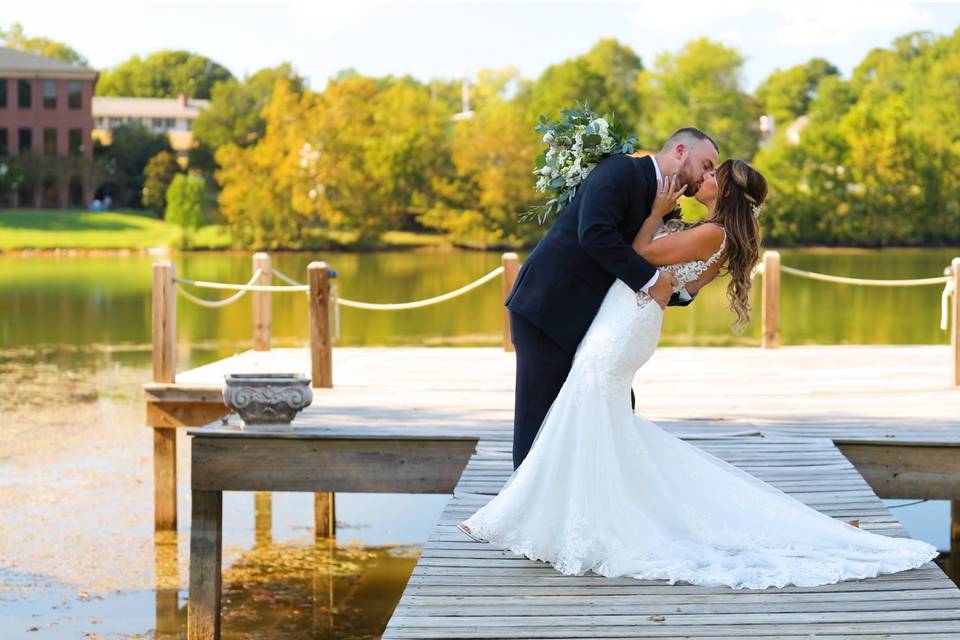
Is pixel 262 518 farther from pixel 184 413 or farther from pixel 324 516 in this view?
pixel 184 413

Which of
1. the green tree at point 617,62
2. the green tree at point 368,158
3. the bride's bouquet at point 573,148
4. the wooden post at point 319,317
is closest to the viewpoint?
the bride's bouquet at point 573,148

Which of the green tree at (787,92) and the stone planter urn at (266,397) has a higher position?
the green tree at (787,92)

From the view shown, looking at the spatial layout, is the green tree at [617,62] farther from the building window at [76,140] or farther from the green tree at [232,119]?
the building window at [76,140]

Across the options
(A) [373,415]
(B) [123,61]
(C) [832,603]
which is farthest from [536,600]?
(B) [123,61]

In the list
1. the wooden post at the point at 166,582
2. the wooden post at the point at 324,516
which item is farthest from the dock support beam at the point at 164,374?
the wooden post at the point at 324,516

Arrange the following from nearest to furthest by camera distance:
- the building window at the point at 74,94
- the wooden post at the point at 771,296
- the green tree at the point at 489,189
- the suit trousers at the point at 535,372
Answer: the suit trousers at the point at 535,372 < the wooden post at the point at 771,296 < the green tree at the point at 489,189 < the building window at the point at 74,94

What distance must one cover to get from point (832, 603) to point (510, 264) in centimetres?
744

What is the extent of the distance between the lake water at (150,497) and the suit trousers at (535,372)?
3.49 meters

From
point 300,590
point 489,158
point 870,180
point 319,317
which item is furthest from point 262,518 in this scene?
point 870,180

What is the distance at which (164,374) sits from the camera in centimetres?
1046

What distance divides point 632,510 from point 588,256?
3.21ft

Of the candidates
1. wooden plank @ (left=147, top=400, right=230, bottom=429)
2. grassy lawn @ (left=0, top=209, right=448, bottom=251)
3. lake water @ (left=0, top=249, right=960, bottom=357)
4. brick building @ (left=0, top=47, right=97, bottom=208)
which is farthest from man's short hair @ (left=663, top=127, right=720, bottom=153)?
brick building @ (left=0, top=47, right=97, bottom=208)

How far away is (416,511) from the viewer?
40.7 feet

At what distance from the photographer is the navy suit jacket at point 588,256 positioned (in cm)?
540
